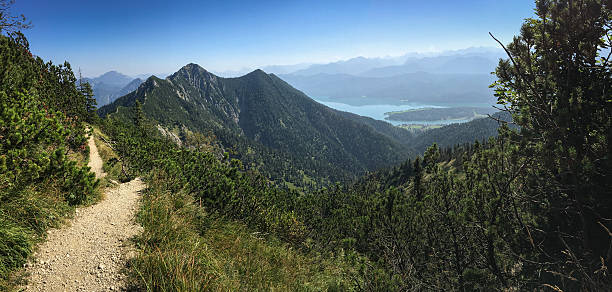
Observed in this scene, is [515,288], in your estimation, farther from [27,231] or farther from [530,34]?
[27,231]

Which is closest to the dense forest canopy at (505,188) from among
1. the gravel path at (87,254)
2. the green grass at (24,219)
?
the green grass at (24,219)

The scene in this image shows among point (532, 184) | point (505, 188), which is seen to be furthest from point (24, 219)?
point (532, 184)

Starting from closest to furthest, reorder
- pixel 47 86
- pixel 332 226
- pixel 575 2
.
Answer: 1. pixel 575 2
2. pixel 47 86
3. pixel 332 226

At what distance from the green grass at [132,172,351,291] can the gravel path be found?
318 millimetres

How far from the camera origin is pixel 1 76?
310 inches

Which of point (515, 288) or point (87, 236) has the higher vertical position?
point (87, 236)

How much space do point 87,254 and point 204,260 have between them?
2.19m

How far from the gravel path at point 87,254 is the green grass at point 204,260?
1.04 ft

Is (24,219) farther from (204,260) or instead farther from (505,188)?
(505,188)

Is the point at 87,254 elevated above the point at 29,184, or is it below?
below

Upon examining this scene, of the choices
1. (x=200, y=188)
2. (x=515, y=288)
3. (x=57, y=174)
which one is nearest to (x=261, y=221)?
(x=200, y=188)

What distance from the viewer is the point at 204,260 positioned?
4332 mm

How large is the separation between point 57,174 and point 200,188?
4.45m

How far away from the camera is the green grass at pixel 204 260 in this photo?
11.9 ft
